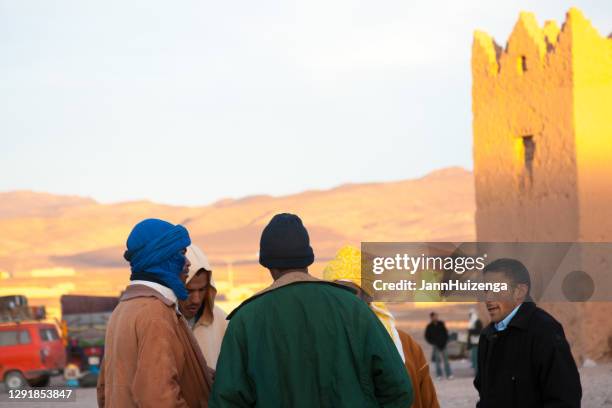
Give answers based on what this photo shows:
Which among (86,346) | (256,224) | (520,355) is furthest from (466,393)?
(256,224)

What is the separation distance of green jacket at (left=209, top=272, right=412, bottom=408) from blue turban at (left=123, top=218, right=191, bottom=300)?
0.48 metres

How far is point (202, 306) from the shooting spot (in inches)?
197

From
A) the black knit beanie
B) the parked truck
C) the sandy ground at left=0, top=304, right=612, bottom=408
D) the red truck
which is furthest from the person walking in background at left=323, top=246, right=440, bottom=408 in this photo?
the red truck

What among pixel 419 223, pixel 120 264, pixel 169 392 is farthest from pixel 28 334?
pixel 419 223

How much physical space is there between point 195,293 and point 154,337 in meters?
1.01

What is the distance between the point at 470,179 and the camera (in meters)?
128

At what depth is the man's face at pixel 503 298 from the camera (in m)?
5.36

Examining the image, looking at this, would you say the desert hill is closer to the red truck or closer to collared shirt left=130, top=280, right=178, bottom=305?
the red truck

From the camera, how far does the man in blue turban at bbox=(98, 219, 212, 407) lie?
3.87 metres

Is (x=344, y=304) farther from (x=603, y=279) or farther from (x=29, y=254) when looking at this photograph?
(x=29, y=254)

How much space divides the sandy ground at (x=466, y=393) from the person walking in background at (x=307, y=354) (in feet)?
35.2

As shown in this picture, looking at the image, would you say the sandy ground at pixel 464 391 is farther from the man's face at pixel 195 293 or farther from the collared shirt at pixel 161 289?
the collared shirt at pixel 161 289

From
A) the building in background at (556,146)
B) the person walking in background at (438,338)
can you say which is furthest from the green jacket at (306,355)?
the person walking in background at (438,338)

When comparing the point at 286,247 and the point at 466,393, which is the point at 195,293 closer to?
the point at 286,247
